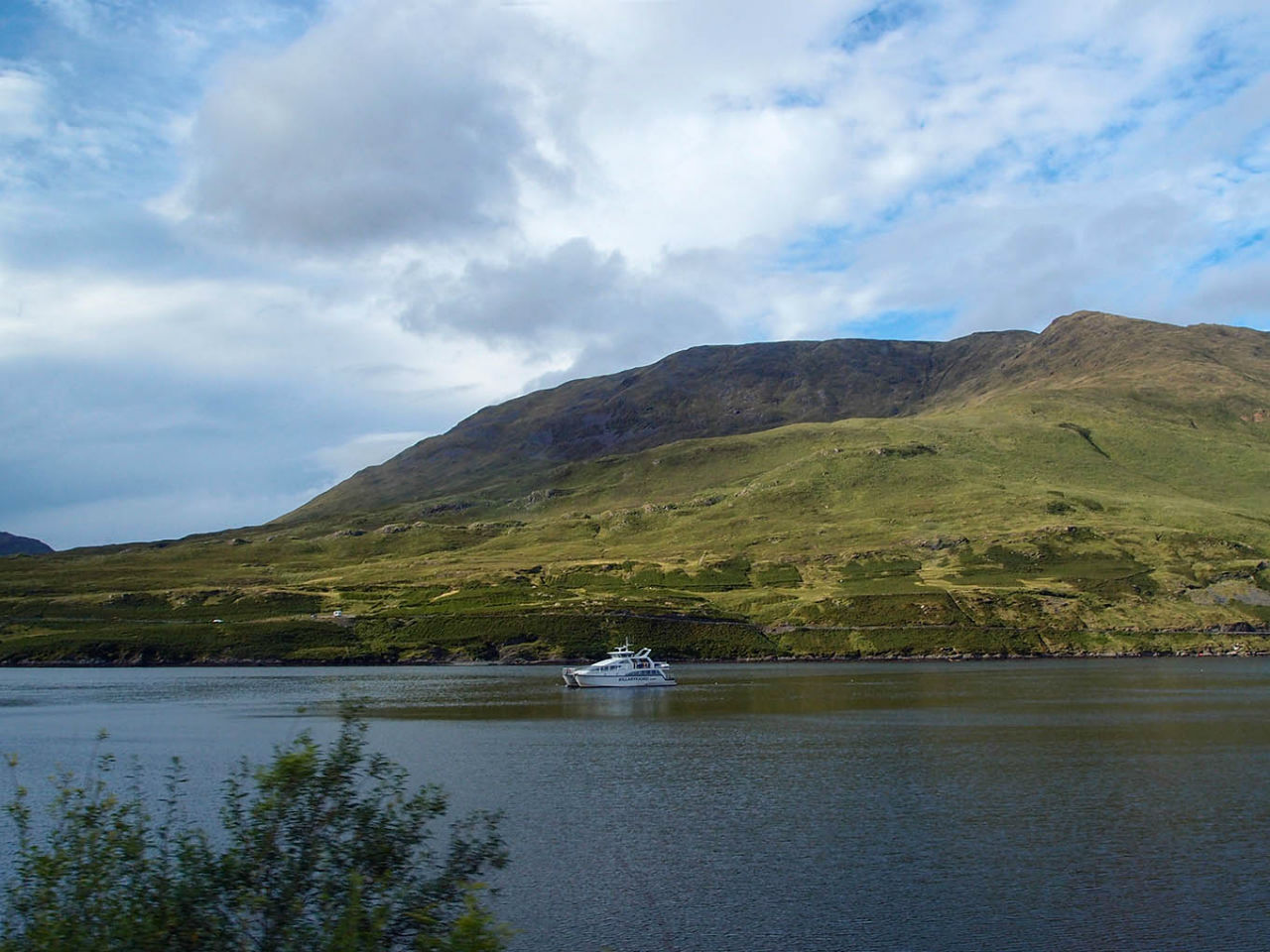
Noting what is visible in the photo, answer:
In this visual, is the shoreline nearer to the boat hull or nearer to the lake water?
the boat hull

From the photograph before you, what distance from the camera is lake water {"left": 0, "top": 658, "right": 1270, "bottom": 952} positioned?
38.8m

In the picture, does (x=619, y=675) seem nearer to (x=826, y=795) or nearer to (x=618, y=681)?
(x=618, y=681)

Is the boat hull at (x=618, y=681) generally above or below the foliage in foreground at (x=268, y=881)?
below

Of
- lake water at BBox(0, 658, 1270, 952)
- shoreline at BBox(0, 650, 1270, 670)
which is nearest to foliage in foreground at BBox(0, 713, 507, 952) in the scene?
lake water at BBox(0, 658, 1270, 952)

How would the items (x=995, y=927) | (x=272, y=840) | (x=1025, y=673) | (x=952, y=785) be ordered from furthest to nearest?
(x=1025, y=673) < (x=952, y=785) < (x=995, y=927) < (x=272, y=840)

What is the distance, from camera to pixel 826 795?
60656 millimetres

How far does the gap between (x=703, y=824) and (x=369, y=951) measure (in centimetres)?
3773

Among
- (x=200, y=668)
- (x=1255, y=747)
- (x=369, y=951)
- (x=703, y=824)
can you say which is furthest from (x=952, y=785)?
(x=200, y=668)

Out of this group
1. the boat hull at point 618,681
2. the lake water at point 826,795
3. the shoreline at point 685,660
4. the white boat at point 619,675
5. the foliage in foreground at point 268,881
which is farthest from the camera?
the shoreline at point 685,660

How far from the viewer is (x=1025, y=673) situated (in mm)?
149375

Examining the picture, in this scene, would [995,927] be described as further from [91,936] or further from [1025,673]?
[1025,673]

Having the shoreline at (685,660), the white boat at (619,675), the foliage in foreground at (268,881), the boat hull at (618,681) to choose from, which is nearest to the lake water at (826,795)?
the boat hull at (618,681)

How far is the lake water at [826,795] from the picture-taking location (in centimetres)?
3878

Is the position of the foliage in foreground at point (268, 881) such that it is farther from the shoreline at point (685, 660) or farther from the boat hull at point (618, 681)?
the shoreline at point (685, 660)
